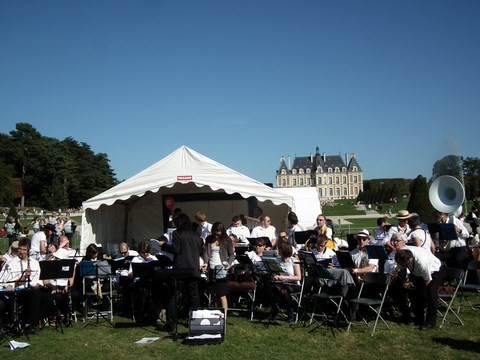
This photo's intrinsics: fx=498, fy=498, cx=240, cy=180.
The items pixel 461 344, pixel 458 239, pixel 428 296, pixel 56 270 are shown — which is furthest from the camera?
pixel 458 239

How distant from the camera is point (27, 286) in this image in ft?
25.5

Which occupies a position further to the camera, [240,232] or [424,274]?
[240,232]

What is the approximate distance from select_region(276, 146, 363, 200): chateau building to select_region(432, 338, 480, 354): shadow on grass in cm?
12794

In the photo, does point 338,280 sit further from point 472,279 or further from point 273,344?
point 472,279

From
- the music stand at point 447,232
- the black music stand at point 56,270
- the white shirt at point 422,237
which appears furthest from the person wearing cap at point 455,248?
the black music stand at point 56,270

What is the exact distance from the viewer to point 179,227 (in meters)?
7.66

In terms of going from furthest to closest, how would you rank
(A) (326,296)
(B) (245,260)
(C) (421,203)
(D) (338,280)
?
(C) (421,203), (B) (245,260), (D) (338,280), (A) (326,296)

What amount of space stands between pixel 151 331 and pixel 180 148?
8.24 m

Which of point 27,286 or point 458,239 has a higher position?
point 458,239

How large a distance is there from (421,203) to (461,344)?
22.6 m

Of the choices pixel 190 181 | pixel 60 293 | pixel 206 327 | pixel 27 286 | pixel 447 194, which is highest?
pixel 190 181

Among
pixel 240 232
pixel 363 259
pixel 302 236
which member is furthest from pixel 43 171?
pixel 363 259

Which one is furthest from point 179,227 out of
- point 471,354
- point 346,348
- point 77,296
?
point 471,354

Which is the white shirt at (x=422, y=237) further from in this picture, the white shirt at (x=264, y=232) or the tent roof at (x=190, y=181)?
the tent roof at (x=190, y=181)
